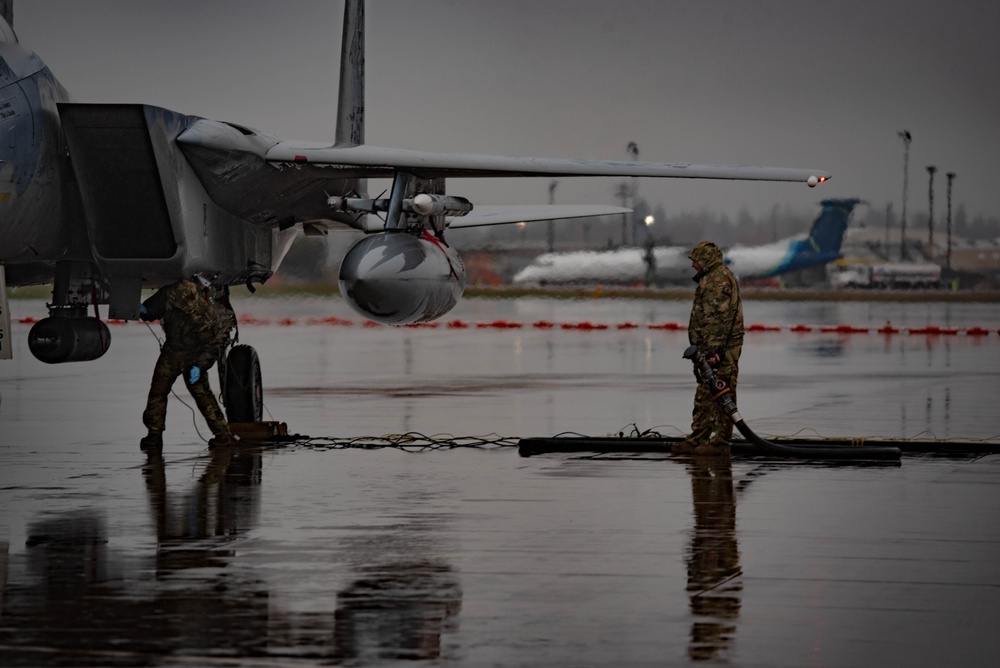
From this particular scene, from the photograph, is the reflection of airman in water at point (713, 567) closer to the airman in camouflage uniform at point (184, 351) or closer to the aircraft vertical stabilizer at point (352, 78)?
the airman in camouflage uniform at point (184, 351)

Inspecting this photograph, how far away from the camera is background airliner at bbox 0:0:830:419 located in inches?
505

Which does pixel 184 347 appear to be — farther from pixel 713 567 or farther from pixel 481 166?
pixel 713 567

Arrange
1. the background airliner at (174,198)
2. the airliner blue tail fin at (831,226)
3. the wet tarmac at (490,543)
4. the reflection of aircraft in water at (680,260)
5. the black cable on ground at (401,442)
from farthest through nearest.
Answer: the airliner blue tail fin at (831,226)
the reflection of aircraft in water at (680,260)
the black cable on ground at (401,442)
the background airliner at (174,198)
the wet tarmac at (490,543)

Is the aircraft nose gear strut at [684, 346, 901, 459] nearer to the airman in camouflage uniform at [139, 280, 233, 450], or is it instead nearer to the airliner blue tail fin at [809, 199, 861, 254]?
the airman in camouflage uniform at [139, 280, 233, 450]

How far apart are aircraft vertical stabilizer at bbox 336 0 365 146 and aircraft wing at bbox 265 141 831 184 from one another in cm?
390

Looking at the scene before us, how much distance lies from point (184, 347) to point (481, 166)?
3.01 meters

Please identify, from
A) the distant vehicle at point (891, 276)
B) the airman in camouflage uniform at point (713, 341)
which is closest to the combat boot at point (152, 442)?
the airman in camouflage uniform at point (713, 341)

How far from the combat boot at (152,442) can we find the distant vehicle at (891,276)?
55.7 meters

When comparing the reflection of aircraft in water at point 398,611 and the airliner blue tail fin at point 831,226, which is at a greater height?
the airliner blue tail fin at point 831,226

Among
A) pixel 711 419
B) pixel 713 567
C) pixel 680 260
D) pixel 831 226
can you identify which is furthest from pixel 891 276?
pixel 713 567

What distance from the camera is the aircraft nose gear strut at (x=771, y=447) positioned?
1230cm

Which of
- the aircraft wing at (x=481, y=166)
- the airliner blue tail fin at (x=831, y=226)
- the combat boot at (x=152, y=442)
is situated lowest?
the combat boot at (x=152, y=442)

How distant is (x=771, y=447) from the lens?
1243cm

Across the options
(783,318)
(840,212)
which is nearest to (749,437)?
(783,318)
